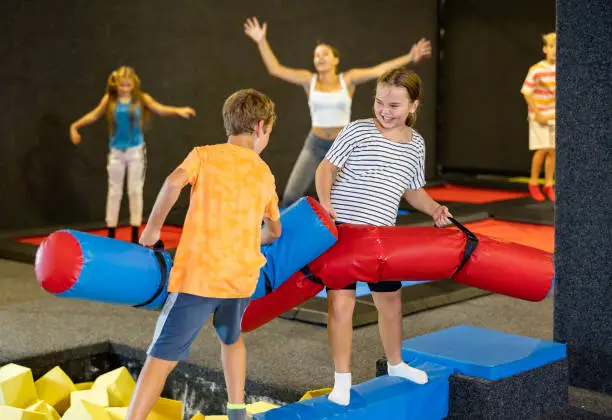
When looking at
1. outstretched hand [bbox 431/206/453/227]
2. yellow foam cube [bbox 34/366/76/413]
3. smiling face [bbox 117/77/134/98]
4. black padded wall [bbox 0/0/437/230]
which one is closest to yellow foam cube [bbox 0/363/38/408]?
yellow foam cube [bbox 34/366/76/413]

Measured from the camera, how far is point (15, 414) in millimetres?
3357

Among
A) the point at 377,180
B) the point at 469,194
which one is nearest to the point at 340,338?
the point at 377,180

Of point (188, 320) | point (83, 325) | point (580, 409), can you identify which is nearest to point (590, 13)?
point (580, 409)

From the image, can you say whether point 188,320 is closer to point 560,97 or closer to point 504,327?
point 560,97

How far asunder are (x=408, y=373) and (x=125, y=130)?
385 centimetres

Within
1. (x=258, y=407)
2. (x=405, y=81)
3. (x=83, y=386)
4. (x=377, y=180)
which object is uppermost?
(x=405, y=81)

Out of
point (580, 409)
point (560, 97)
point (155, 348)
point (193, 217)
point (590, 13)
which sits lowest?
point (580, 409)

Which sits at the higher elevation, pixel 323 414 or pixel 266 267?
pixel 266 267

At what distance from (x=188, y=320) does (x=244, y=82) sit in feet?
22.4

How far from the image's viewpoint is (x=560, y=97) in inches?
138

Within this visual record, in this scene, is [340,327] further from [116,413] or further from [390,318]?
[116,413]

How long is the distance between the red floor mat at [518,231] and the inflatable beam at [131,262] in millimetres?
3963

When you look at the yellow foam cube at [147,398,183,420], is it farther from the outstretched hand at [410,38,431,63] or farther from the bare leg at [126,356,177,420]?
the outstretched hand at [410,38,431,63]

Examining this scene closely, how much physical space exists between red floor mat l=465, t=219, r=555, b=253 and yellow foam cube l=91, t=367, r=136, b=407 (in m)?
3.57
